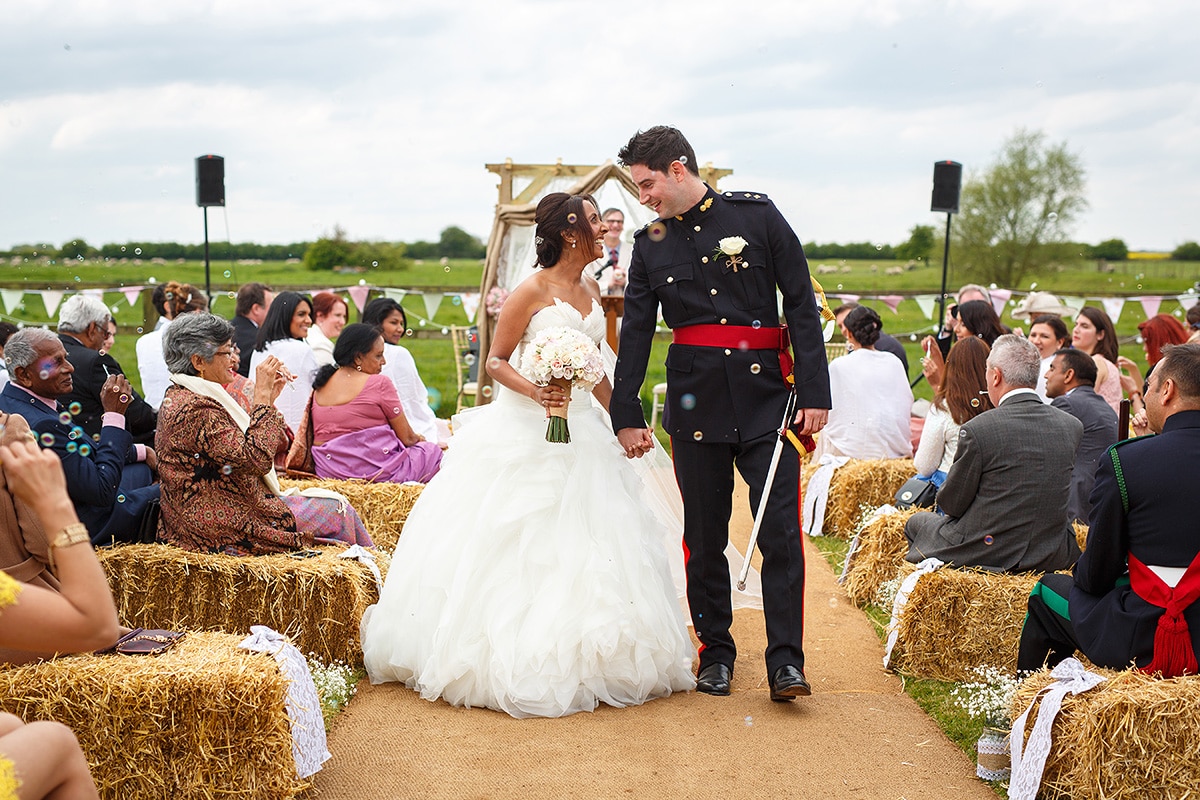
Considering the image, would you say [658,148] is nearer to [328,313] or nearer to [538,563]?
[538,563]

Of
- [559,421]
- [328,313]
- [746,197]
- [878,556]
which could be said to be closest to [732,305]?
[746,197]

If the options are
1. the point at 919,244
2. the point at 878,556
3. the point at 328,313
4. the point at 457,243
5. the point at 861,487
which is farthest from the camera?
the point at 457,243

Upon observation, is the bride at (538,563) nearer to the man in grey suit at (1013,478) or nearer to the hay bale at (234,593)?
the hay bale at (234,593)

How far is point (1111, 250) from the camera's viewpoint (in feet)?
104

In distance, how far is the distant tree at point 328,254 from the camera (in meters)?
28.2

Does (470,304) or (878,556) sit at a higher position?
(470,304)

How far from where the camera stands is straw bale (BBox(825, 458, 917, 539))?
742cm

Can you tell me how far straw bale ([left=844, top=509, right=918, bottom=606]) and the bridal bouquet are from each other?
2.25 m

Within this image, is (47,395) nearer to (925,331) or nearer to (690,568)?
(690,568)

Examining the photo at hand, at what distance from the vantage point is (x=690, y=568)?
4.59 metres

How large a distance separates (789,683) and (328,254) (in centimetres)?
2655

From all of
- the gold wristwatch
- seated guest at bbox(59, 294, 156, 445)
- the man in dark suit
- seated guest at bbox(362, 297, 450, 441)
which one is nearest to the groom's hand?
the gold wristwatch

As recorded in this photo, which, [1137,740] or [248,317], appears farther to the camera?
[248,317]

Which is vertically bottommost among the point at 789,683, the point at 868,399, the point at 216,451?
the point at 789,683
